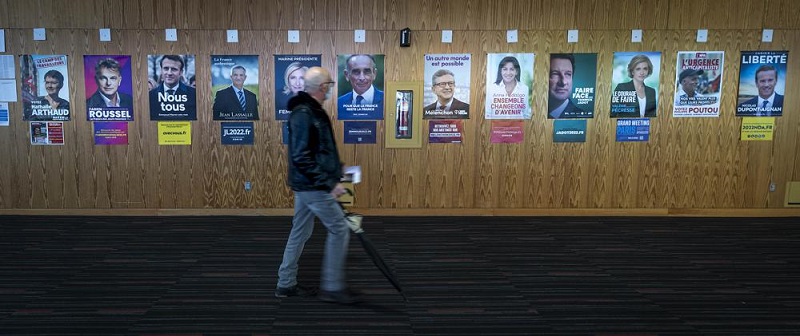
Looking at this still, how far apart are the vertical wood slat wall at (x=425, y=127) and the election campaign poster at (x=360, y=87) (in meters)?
0.14

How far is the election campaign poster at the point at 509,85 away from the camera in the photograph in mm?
6418

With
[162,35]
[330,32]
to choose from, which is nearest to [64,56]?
[162,35]

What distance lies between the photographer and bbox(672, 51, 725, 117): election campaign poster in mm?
6469

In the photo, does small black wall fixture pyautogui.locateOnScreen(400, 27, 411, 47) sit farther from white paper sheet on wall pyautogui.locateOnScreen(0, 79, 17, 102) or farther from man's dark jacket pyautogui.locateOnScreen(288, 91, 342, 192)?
white paper sheet on wall pyautogui.locateOnScreen(0, 79, 17, 102)

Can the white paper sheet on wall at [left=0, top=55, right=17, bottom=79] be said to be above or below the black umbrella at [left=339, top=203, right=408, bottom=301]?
above

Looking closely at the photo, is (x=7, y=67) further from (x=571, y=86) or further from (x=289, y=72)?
(x=571, y=86)

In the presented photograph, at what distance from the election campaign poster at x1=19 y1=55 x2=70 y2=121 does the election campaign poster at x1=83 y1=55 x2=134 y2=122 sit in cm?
26

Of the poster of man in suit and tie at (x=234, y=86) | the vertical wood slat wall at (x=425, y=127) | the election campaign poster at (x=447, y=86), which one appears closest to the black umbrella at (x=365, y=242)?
the vertical wood slat wall at (x=425, y=127)

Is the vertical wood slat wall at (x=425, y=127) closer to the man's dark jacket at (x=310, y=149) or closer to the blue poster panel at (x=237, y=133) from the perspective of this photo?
the blue poster panel at (x=237, y=133)

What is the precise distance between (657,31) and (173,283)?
5.89m

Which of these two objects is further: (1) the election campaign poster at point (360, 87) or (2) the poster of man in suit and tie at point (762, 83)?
(2) the poster of man in suit and tie at point (762, 83)

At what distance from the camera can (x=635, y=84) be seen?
6.50m

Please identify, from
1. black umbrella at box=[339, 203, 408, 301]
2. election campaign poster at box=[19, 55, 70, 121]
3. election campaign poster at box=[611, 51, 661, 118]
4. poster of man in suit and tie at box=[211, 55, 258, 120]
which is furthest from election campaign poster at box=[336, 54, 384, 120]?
election campaign poster at box=[19, 55, 70, 121]

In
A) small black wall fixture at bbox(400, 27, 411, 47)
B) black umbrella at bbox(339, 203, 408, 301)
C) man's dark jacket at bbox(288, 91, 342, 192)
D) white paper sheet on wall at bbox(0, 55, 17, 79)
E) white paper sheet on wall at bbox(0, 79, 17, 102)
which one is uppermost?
small black wall fixture at bbox(400, 27, 411, 47)
